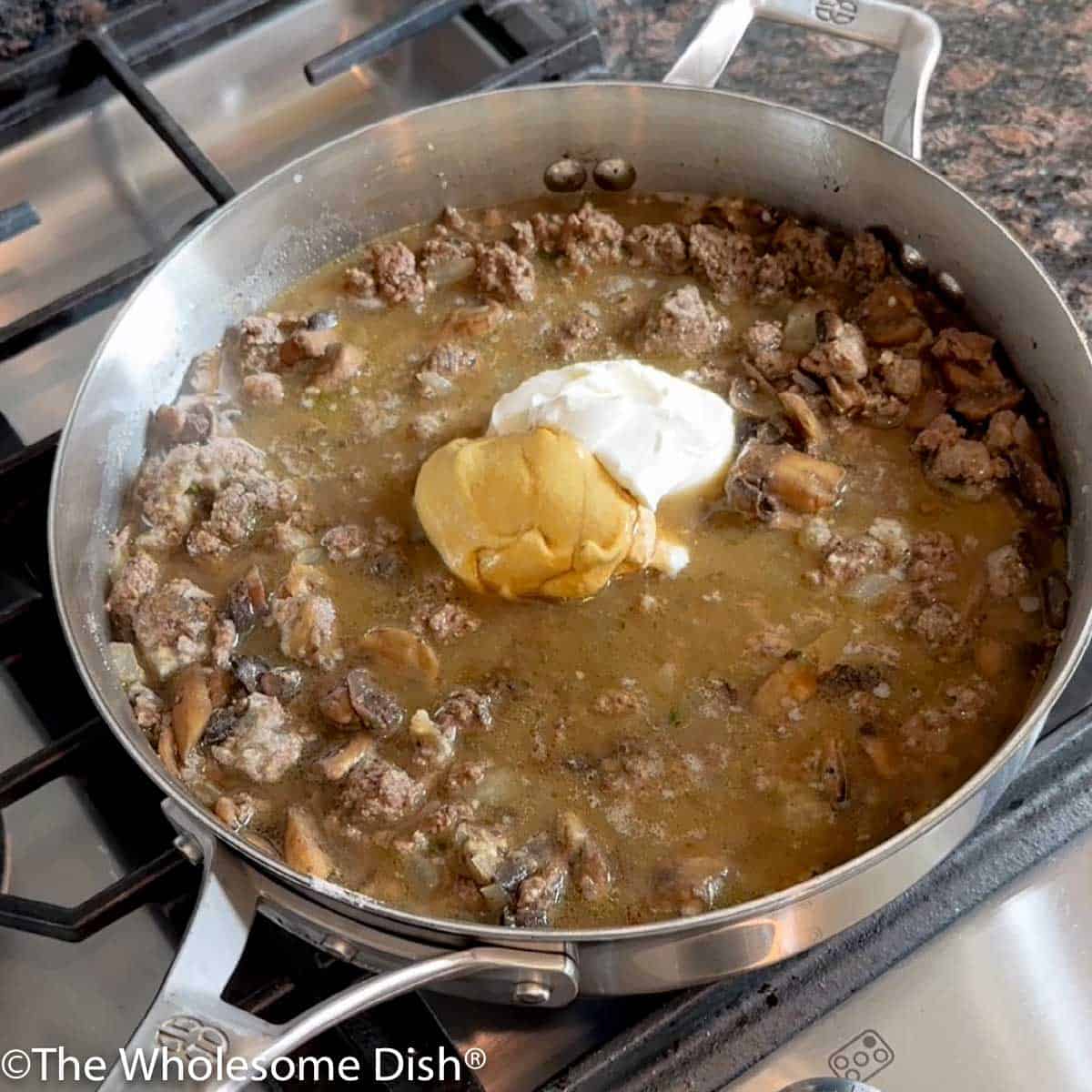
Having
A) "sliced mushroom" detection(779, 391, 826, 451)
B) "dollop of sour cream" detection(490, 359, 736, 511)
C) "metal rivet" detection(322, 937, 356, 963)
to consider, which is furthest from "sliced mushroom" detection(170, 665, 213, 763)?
"sliced mushroom" detection(779, 391, 826, 451)

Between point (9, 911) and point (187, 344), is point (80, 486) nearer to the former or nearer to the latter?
point (187, 344)

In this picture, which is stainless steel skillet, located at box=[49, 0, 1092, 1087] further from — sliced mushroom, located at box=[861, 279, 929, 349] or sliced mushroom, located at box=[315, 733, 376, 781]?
sliced mushroom, located at box=[315, 733, 376, 781]

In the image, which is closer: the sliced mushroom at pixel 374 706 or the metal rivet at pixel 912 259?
the sliced mushroom at pixel 374 706

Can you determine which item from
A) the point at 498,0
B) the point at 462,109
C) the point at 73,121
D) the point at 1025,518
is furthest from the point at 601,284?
the point at 73,121

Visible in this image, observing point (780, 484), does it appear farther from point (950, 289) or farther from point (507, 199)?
point (507, 199)

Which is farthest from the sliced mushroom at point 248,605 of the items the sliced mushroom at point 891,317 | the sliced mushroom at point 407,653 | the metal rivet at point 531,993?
the sliced mushroom at point 891,317

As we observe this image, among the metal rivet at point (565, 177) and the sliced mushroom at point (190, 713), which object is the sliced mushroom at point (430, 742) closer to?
the sliced mushroom at point (190, 713)
